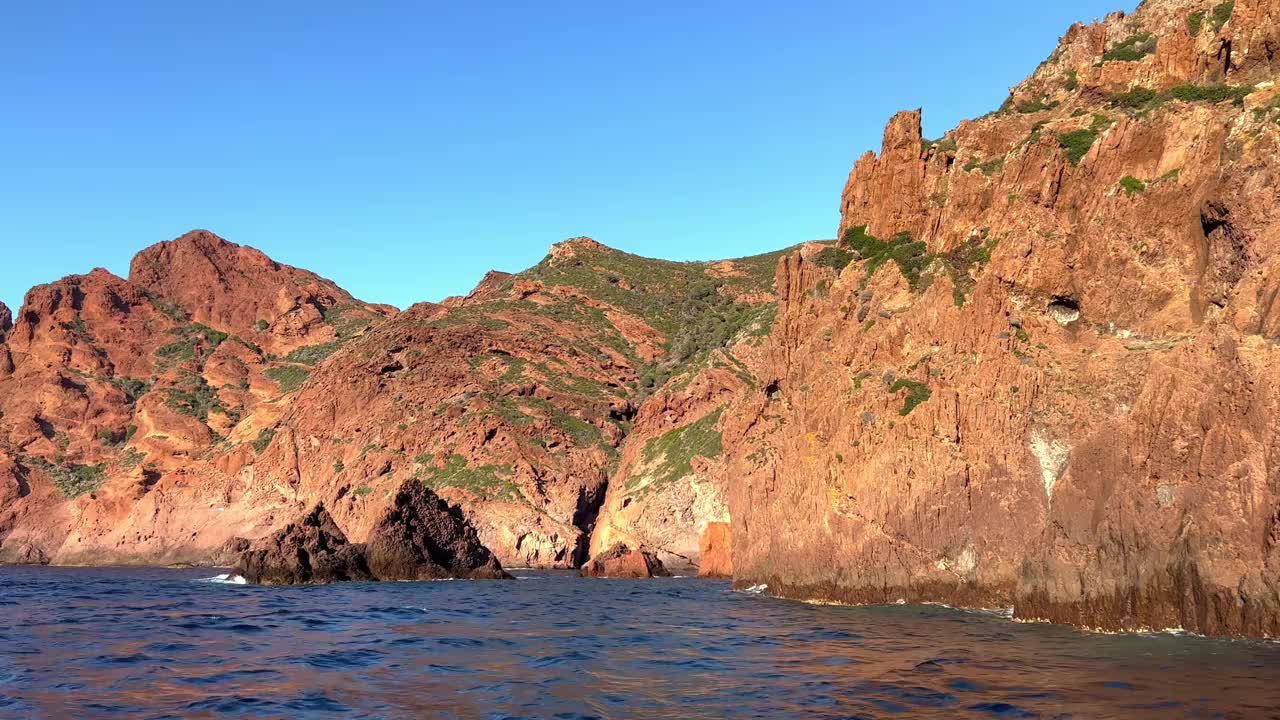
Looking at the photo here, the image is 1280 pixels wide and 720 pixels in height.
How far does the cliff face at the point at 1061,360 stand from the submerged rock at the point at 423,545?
77.2 ft

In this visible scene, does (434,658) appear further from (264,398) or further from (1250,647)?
(264,398)

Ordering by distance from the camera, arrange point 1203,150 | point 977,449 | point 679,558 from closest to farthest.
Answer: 1. point 1203,150
2. point 977,449
3. point 679,558

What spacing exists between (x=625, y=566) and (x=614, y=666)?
146ft

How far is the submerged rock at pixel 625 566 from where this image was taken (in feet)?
216

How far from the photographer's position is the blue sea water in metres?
16.8

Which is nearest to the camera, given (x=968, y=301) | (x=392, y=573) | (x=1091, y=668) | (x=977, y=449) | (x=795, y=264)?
(x=1091, y=668)

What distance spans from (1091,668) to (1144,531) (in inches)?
274

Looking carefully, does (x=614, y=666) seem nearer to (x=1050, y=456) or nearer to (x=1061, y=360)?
(x=1050, y=456)

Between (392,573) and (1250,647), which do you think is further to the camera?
(392,573)

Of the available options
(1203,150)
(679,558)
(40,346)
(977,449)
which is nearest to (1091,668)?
(977,449)

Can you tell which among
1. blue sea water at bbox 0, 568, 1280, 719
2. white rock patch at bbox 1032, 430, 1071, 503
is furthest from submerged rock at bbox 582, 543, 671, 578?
white rock patch at bbox 1032, 430, 1071, 503

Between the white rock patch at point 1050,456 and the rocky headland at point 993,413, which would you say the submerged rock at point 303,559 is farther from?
the white rock patch at point 1050,456

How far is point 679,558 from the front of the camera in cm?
7375

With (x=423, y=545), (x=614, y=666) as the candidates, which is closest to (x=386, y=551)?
(x=423, y=545)
